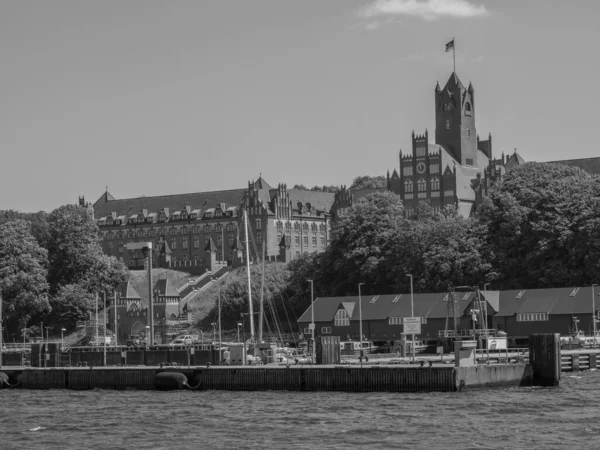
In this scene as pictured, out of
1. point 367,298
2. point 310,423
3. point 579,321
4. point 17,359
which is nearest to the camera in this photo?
point 310,423

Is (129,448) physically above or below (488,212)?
below

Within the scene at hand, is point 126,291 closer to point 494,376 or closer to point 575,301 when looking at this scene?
point 575,301

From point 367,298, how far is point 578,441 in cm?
8113

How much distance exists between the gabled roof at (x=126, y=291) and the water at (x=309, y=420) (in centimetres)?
9817

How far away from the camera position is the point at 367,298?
431 ft

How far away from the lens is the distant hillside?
179 metres

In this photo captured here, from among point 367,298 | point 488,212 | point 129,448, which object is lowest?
point 129,448

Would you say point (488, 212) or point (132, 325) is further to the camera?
point (132, 325)

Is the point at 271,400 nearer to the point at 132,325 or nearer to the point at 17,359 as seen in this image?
the point at 17,359

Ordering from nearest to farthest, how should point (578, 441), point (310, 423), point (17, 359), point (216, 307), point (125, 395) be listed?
point (578, 441), point (310, 423), point (125, 395), point (17, 359), point (216, 307)

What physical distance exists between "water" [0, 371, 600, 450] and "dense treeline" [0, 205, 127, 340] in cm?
7440

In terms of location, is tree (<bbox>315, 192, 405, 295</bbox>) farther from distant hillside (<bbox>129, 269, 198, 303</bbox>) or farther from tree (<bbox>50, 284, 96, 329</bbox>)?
distant hillside (<bbox>129, 269, 198, 303</bbox>)

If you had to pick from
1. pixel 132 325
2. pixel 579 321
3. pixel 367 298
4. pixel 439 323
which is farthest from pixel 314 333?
pixel 132 325

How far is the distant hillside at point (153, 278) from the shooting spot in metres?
179
